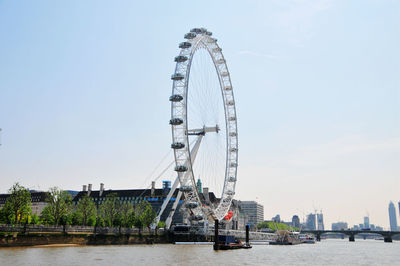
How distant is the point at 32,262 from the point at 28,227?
26.1 meters

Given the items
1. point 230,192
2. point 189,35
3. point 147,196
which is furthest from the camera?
point 147,196

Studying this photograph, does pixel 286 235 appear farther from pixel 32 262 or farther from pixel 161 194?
pixel 32 262

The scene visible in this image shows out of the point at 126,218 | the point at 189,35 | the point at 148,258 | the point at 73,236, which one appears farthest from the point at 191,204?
the point at 148,258

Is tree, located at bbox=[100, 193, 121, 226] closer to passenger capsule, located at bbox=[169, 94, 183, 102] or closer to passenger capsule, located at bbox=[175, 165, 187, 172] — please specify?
passenger capsule, located at bbox=[175, 165, 187, 172]

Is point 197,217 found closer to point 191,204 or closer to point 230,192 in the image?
point 191,204

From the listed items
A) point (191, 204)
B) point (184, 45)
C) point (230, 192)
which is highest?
point (184, 45)

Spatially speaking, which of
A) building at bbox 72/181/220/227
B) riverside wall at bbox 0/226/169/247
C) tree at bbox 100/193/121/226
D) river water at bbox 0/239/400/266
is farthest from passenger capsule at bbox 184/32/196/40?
building at bbox 72/181/220/227

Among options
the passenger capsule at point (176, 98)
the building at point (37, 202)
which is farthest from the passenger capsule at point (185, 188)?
the building at point (37, 202)

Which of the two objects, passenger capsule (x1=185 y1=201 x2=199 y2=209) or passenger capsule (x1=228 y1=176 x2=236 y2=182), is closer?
passenger capsule (x1=185 y1=201 x2=199 y2=209)

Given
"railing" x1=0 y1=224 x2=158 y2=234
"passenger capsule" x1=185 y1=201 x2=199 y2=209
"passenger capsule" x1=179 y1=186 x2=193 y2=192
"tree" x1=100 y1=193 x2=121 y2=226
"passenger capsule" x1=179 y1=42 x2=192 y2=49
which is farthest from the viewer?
"tree" x1=100 y1=193 x2=121 y2=226

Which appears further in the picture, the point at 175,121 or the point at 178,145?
the point at 175,121

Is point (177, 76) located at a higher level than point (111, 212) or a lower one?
higher

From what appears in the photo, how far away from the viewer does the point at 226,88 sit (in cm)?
9700

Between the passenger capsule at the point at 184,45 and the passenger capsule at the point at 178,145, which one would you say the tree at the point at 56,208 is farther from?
the passenger capsule at the point at 184,45
